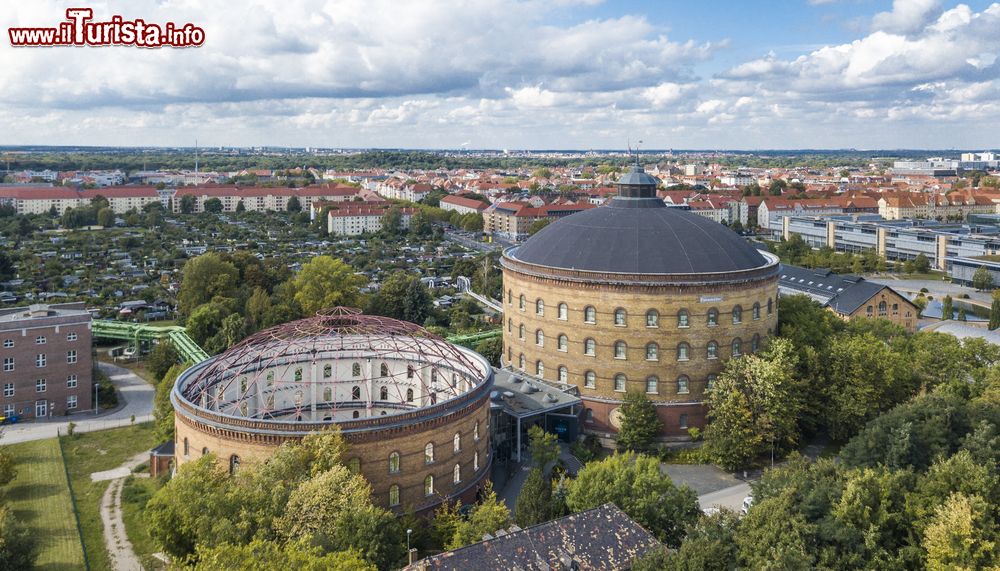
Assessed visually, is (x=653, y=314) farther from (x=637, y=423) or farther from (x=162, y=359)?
(x=162, y=359)

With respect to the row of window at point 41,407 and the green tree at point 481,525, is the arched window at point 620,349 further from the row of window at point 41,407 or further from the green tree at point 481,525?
the row of window at point 41,407

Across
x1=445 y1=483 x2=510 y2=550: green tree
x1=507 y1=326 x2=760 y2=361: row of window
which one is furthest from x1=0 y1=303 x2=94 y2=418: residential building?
x1=445 y1=483 x2=510 y2=550: green tree

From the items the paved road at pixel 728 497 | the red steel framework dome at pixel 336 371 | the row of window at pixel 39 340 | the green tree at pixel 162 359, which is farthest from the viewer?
the green tree at pixel 162 359

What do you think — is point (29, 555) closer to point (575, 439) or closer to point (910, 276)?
point (575, 439)

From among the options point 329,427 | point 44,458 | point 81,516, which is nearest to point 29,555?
point 81,516

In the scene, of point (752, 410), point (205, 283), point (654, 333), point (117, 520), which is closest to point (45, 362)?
point (117, 520)

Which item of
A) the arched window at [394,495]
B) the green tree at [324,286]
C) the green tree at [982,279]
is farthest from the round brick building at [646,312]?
the green tree at [982,279]
